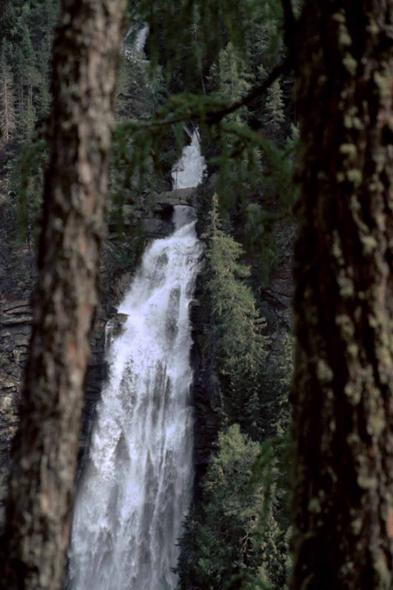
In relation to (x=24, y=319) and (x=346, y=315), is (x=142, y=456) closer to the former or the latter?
(x=24, y=319)

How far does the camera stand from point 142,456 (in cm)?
1941

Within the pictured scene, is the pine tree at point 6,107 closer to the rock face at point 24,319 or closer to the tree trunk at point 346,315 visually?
the rock face at point 24,319

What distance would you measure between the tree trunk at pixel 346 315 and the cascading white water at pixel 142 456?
17.4 metres

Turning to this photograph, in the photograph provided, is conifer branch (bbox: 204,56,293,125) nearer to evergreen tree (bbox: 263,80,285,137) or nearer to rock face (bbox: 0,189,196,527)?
rock face (bbox: 0,189,196,527)

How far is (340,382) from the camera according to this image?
7.32 ft

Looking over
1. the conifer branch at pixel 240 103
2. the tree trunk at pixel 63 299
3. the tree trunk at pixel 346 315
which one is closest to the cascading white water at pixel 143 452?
the conifer branch at pixel 240 103

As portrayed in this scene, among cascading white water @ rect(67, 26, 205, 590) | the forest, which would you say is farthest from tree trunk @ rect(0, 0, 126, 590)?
cascading white water @ rect(67, 26, 205, 590)

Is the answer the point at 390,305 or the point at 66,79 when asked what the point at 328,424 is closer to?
→ the point at 390,305

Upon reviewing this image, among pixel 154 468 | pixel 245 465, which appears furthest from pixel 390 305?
pixel 154 468

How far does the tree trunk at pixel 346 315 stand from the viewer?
2.16m

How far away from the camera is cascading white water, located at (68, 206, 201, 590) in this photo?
723 inches

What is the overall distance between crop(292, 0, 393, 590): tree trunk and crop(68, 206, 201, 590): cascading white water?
A: 684 inches

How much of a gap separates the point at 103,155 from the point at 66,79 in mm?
295

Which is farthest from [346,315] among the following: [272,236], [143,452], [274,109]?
[274,109]
